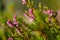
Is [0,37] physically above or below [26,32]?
below

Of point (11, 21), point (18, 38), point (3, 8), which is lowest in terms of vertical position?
point (3, 8)

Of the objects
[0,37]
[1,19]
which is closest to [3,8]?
[0,37]

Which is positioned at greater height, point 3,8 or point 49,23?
point 49,23

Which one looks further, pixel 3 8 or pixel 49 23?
pixel 3 8

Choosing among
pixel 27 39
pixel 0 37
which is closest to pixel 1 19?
pixel 27 39

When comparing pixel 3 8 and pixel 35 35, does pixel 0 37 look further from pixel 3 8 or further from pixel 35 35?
pixel 3 8

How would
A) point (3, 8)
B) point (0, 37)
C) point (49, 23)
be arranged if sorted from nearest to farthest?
point (49, 23)
point (0, 37)
point (3, 8)

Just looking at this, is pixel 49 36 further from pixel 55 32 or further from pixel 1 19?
pixel 1 19

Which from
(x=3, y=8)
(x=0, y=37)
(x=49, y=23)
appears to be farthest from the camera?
(x=3, y=8)

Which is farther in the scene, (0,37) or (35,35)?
(0,37)
